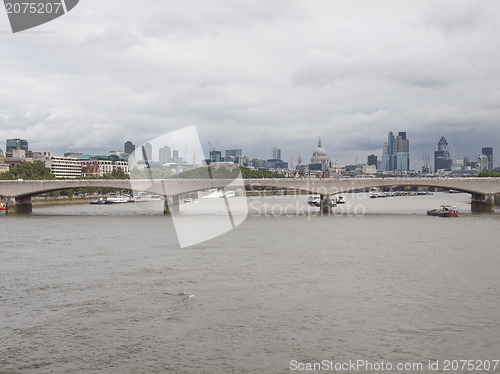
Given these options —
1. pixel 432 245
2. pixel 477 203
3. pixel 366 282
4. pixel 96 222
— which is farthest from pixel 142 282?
pixel 477 203

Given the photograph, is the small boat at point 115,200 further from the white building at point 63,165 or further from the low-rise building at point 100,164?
the low-rise building at point 100,164

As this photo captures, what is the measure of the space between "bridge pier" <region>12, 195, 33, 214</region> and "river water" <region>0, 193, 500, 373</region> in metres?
33.4

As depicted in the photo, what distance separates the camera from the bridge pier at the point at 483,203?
58.7m

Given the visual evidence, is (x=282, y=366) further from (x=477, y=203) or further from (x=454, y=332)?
(x=477, y=203)

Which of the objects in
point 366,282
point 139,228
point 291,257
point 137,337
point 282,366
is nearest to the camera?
point 282,366

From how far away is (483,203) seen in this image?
6112cm

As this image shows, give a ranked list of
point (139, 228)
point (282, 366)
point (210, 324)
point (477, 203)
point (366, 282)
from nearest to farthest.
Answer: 1. point (282, 366)
2. point (210, 324)
3. point (366, 282)
4. point (139, 228)
5. point (477, 203)

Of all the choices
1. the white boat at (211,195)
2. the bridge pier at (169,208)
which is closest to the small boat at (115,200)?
the bridge pier at (169,208)

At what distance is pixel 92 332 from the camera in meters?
14.2

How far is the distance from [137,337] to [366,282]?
938 cm

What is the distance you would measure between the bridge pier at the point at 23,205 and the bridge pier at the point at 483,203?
50.5 m

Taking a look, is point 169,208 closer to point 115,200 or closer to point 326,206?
point 326,206

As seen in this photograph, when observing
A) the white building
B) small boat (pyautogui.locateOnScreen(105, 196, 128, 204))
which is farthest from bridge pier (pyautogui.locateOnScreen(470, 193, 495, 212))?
the white building

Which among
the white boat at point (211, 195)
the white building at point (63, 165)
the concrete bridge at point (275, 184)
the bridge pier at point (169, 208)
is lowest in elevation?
the white boat at point (211, 195)
